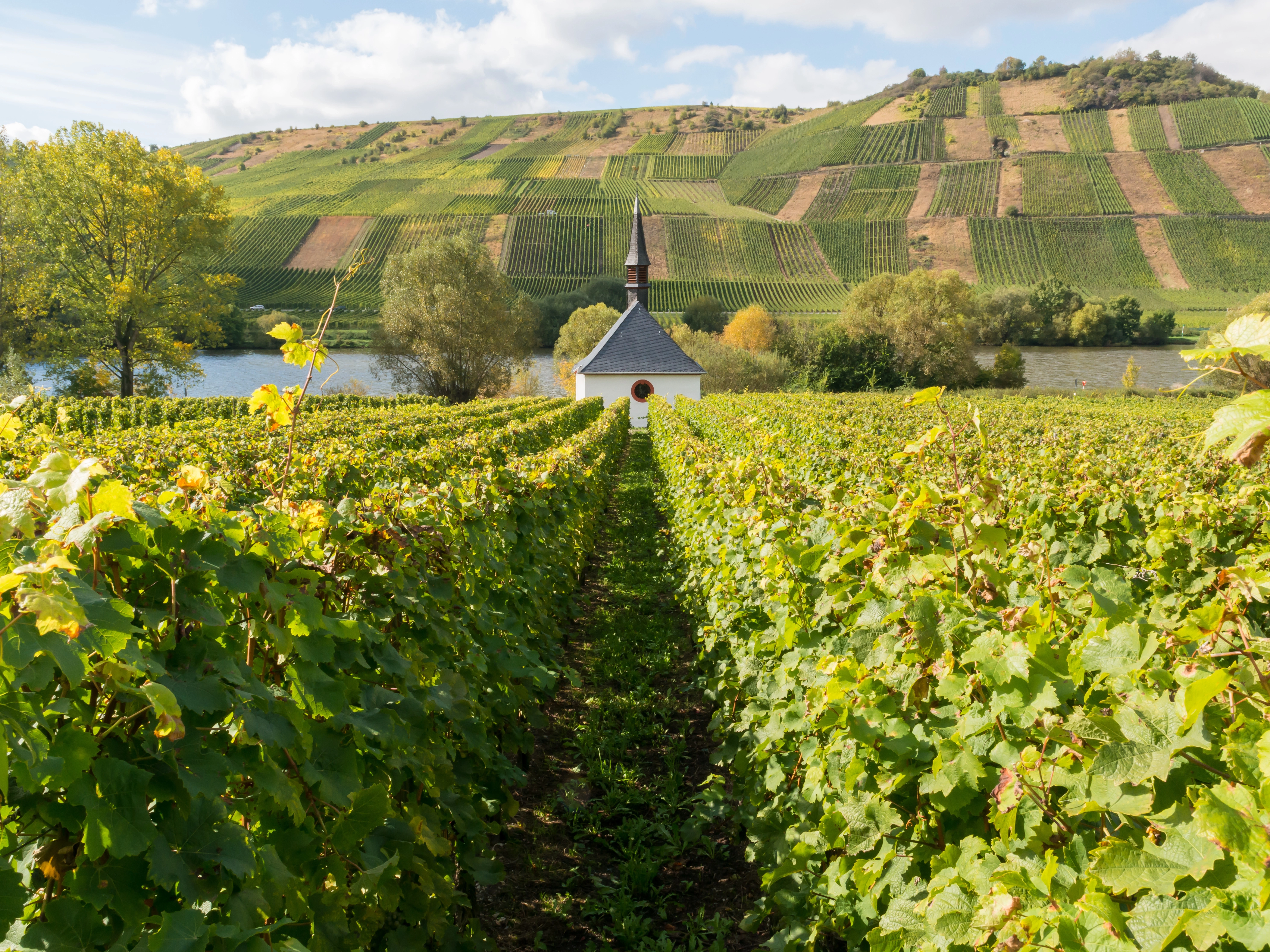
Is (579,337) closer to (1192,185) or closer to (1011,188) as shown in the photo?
(1011,188)

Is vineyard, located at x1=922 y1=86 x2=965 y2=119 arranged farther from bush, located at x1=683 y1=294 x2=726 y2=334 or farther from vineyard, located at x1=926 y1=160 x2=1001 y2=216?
bush, located at x1=683 y1=294 x2=726 y2=334

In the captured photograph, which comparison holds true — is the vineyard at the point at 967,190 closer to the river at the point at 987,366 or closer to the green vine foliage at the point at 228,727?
the river at the point at 987,366

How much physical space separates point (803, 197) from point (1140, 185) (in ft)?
131

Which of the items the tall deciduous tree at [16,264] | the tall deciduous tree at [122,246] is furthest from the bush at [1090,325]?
the tall deciduous tree at [16,264]

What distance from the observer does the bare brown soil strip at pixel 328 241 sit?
268 ft

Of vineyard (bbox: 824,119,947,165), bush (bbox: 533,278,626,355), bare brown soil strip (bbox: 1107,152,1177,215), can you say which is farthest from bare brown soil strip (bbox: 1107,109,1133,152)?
bush (bbox: 533,278,626,355)

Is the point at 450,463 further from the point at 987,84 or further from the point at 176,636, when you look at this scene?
the point at 987,84

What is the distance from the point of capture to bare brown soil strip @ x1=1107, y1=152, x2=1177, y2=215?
85.9 metres

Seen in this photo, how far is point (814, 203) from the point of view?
99125 millimetres

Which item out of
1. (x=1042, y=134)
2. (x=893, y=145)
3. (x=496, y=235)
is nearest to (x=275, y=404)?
(x=496, y=235)

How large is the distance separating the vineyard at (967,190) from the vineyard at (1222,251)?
18.8 m

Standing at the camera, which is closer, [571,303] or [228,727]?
[228,727]

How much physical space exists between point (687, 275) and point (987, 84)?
83.1m

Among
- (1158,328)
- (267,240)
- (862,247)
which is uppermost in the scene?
(267,240)
